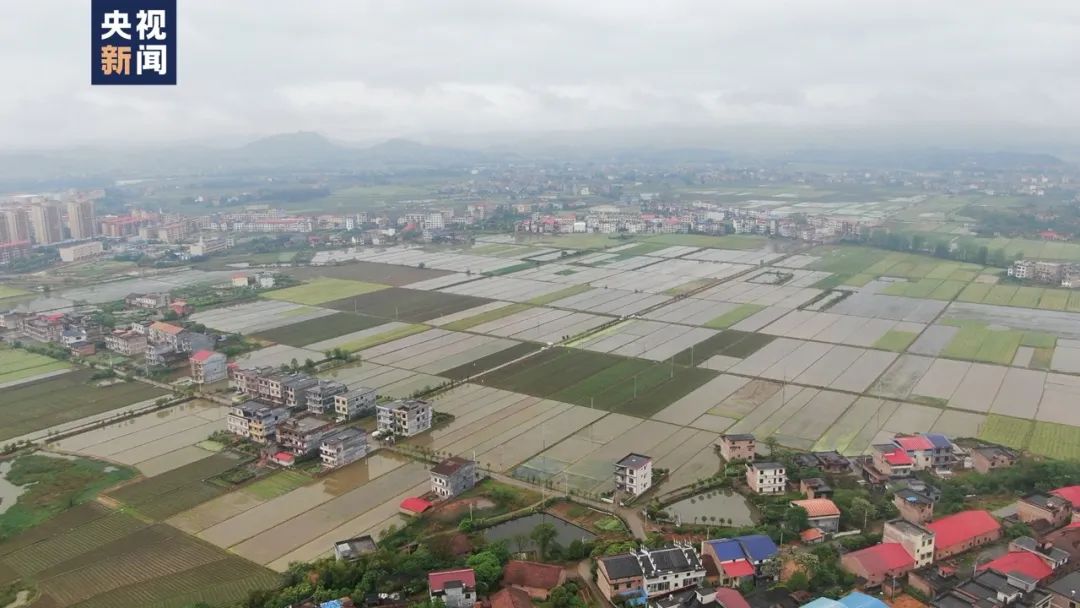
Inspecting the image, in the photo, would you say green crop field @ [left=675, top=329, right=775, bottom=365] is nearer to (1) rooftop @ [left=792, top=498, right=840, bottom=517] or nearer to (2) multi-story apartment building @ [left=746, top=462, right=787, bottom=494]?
(2) multi-story apartment building @ [left=746, top=462, right=787, bottom=494]

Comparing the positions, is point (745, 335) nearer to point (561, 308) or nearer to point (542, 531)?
point (561, 308)

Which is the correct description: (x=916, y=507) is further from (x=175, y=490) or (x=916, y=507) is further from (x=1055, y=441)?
(x=175, y=490)

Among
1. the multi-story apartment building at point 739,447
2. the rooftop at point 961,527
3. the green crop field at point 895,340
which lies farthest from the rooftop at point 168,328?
the green crop field at point 895,340

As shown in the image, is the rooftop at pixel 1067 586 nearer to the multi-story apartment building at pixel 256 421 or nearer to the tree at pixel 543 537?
the tree at pixel 543 537

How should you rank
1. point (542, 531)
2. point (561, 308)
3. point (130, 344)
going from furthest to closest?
point (561, 308) → point (130, 344) → point (542, 531)

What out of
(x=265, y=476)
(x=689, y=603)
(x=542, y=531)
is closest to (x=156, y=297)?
(x=265, y=476)

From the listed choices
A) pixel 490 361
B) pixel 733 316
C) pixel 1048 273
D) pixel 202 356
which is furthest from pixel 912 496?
pixel 1048 273
